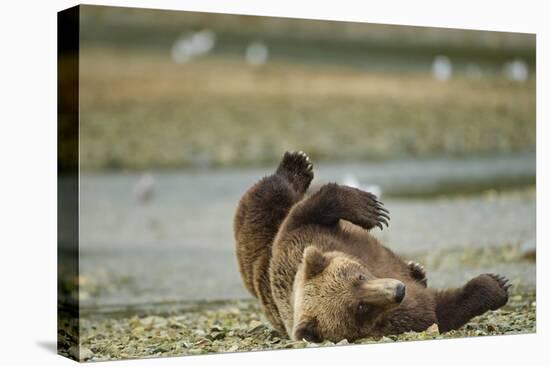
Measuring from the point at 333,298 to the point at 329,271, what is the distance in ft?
0.65

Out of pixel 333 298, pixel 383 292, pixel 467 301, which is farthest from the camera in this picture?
pixel 467 301

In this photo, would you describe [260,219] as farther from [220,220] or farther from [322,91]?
[220,220]

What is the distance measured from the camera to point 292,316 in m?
7.11

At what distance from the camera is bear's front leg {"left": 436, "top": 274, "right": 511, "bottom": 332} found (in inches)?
305

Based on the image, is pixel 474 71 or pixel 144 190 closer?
pixel 474 71

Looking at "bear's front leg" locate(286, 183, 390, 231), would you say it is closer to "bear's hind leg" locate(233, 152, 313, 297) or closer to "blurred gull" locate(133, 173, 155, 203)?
"bear's hind leg" locate(233, 152, 313, 297)

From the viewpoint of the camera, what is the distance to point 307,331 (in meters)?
6.90

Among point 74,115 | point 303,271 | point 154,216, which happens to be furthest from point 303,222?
point 154,216

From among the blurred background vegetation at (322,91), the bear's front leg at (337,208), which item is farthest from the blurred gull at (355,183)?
the bear's front leg at (337,208)

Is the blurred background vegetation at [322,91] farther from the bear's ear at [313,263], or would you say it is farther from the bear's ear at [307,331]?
the bear's ear at [307,331]

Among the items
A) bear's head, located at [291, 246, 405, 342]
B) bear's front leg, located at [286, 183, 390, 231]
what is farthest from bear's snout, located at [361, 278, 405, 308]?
bear's front leg, located at [286, 183, 390, 231]

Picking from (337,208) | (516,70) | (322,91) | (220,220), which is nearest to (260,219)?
(337,208)

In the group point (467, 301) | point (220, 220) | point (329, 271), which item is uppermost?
point (220, 220)

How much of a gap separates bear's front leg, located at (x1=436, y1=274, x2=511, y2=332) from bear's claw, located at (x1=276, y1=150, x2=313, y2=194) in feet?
4.47
